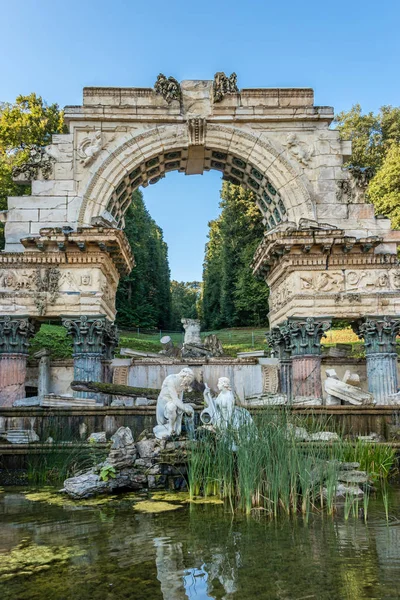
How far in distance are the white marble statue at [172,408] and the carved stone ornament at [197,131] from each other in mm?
9342

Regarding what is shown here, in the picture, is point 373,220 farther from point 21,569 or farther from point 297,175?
point 21,569

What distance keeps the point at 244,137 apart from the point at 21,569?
1388 centimetres

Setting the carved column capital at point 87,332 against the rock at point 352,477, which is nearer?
the rock at point 352,477

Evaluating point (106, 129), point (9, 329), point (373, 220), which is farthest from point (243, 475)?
point (106, 129)

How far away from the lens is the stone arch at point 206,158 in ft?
48.8

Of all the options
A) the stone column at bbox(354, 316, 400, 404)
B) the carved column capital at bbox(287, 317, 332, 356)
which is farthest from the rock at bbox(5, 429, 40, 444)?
the stone column at bbox(354, 316, 400, 404)

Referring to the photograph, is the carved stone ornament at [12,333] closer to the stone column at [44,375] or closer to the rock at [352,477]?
the stone column at [44,375]

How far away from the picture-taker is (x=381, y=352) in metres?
14.0

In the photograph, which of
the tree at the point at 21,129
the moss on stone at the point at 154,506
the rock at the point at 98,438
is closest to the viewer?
the moss on stone at the point at 154,506

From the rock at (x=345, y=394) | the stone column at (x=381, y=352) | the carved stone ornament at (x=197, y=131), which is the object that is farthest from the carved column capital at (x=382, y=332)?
the carved stone ornament at (x=197, y=131)

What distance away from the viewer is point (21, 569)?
12.5ft

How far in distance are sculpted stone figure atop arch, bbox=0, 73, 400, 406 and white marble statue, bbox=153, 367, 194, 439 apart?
243 inches

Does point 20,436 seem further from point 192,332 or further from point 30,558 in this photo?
point 192,332

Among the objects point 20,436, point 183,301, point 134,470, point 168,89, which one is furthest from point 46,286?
point 183,301
